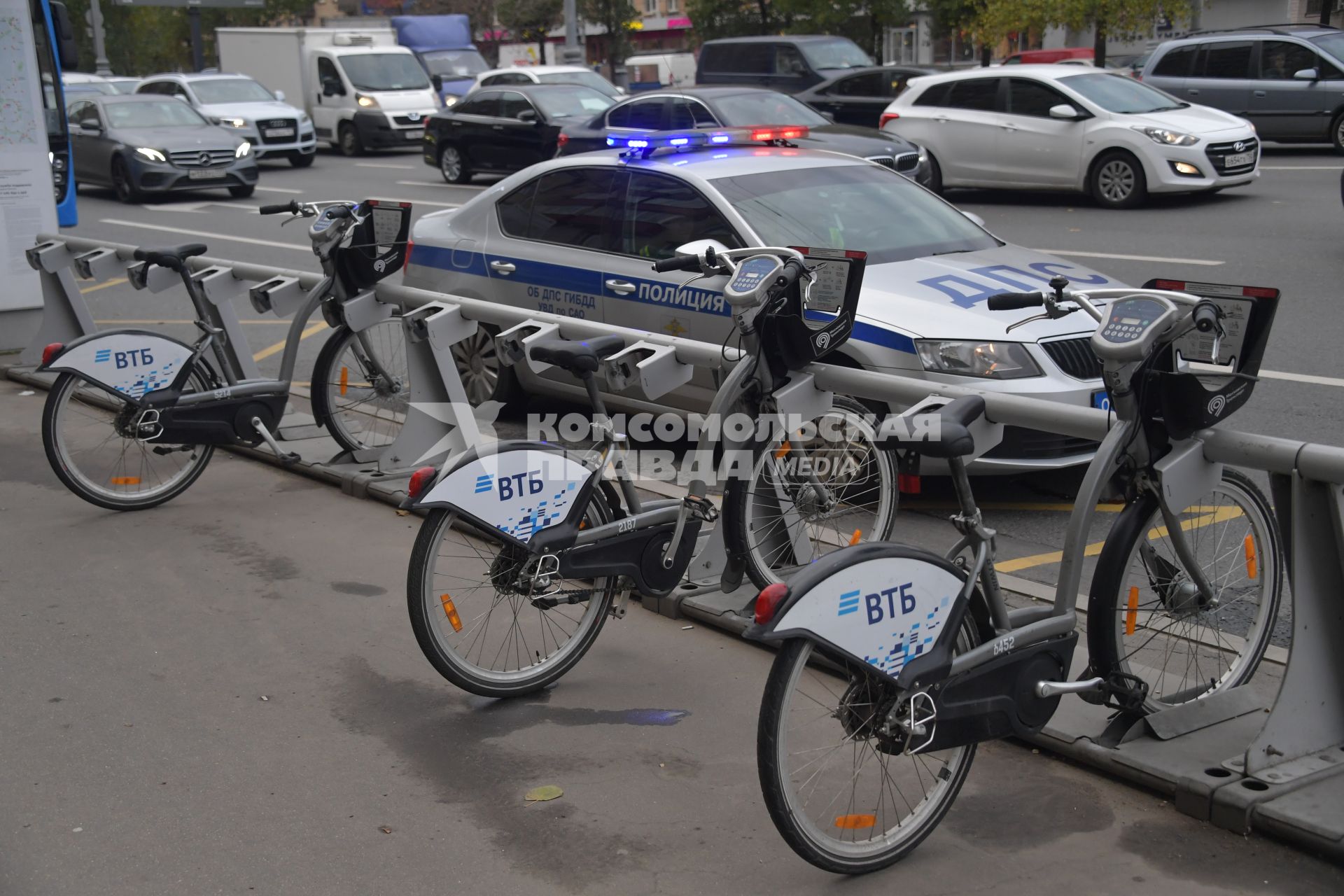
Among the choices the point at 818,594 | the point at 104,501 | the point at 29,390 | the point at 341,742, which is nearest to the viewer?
the point at 818,594

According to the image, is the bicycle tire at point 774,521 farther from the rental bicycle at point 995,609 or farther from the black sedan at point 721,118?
the black sedan at point 721,118

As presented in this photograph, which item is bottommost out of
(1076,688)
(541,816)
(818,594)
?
(541,816)

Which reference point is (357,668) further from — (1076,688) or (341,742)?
(1076,688)

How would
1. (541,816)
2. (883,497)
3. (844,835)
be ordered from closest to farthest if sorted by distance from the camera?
(844,835)
(541,816)
(883,497)

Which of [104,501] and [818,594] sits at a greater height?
[818,594]

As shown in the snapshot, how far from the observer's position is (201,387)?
674 cm

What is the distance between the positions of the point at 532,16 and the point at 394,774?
6142cm

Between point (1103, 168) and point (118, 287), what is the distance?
1106 centimetres

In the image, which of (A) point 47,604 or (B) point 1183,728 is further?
(A) point 47,604

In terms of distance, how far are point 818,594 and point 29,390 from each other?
772 cm

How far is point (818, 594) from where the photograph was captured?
3.31 metres

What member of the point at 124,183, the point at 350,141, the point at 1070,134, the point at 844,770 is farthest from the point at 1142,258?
the point at 350,141

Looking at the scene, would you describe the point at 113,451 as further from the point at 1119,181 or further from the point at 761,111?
the point at 1119,181

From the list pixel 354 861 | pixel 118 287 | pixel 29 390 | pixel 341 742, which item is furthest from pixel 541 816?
pixel 118 287
